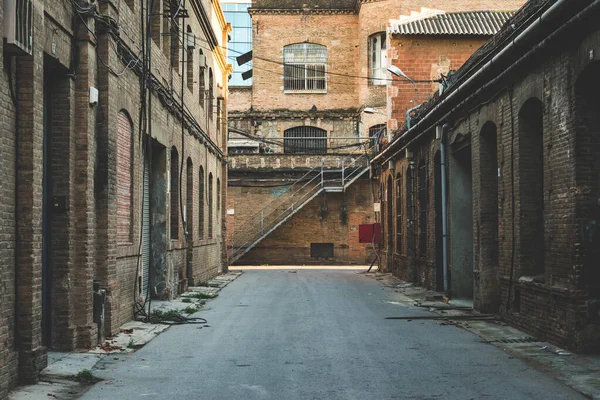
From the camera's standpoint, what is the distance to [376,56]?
43.6m

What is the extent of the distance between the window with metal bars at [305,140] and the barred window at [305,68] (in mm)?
2350

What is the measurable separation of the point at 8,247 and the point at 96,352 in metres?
2.83

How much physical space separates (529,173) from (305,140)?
31554 mm

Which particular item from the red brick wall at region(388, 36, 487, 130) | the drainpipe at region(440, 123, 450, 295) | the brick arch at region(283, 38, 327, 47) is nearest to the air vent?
the drainpipe at region(440, 123, 450, 295)

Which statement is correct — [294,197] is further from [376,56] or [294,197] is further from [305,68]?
[376,56]

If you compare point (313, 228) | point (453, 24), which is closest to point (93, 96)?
point (453, 24)

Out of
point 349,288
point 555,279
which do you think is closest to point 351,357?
point 555,279

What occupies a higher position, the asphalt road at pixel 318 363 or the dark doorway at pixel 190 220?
the dark doorway at pixel 190 220

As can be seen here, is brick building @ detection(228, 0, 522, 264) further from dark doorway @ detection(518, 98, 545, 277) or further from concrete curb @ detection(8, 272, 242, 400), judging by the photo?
concrete curb @ detection(8, 272, 242, 400)

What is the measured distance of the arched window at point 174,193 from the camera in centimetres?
1992

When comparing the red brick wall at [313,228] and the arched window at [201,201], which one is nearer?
the arched window at [201,201]

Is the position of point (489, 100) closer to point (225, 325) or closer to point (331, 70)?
point (225, 325)

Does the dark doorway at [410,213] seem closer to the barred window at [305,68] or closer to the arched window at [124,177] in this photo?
the arched window at [124,177]

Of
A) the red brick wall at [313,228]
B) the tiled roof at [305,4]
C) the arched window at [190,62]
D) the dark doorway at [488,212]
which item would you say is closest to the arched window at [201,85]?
the arched window at [190,62]
